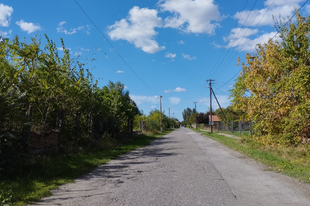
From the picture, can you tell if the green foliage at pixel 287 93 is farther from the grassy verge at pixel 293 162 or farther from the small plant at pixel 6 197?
the small plant at pixel 6 197

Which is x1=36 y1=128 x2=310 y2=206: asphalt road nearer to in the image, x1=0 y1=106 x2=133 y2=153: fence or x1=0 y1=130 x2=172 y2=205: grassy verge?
x1=0 y1=130 x2=172 y2=205: grassy verge

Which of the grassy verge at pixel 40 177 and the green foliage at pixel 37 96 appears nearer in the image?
the grassy verge at pixel 40 177

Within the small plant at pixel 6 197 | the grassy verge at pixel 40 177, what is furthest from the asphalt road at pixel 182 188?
the small plant at pixel 6 197

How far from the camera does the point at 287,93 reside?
1128 centimetres

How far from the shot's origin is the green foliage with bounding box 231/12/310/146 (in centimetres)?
1003

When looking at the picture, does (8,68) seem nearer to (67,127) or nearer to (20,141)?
(20,141)

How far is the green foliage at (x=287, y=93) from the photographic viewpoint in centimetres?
1003

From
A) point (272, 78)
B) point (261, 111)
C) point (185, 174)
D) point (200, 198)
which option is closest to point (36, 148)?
point (185, 174)

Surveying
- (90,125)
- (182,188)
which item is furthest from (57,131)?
(182,188)

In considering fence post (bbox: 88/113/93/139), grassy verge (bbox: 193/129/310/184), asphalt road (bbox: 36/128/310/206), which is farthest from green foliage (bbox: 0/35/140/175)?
grassy verge (bbox: 193/129/310/184)

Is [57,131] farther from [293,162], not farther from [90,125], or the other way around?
[293,162]

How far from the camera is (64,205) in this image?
5152 millimetres

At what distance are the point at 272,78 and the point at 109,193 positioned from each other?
10.7 meters

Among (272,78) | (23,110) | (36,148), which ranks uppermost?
(272,78)
